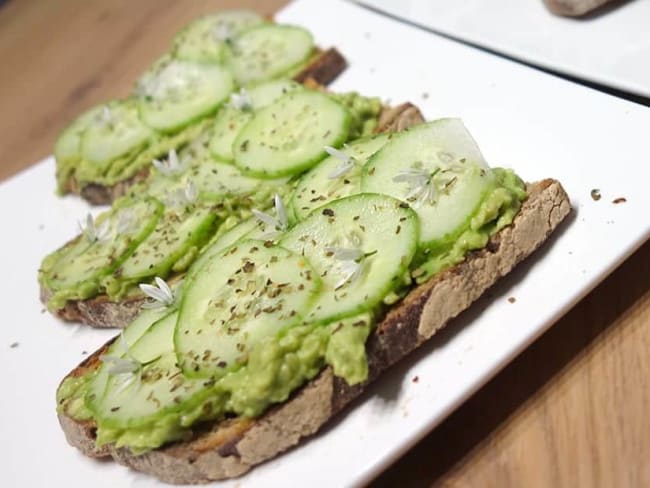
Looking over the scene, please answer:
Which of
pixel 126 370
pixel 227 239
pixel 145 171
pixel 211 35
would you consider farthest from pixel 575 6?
pixel 126 370

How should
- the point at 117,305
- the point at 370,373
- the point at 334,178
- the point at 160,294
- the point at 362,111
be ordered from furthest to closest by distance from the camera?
1. the point at 362,111
2. the point at 117,305
3. the point at 334,178
4. the point at 160,294
5. the point at 370,373

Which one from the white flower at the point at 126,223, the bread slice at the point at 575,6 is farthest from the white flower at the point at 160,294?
the bread slice at the point at 575,6

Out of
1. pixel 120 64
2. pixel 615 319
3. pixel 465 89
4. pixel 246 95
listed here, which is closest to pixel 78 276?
pixel 246 95

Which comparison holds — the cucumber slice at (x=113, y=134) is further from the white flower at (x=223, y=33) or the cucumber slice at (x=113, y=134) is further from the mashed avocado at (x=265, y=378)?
the mashed avocado at (x=265, y=378)

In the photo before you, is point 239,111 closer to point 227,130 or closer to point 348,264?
point 227,130

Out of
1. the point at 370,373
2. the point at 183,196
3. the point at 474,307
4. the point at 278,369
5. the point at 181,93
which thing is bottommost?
the point at 474,307

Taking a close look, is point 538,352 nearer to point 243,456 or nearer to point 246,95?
point 243,456
